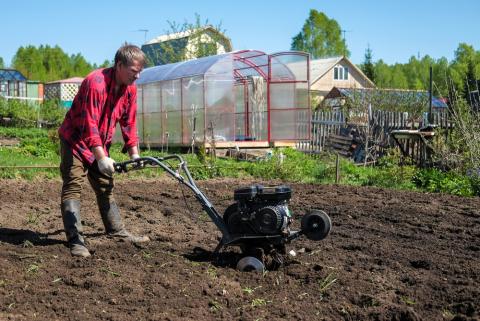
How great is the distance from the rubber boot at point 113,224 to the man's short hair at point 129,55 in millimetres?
1488

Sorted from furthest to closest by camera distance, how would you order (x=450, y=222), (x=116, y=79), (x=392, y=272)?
(x=450, y=222) → (x=116, y=79) → (x=392, y=272)

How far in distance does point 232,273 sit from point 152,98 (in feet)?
54.2

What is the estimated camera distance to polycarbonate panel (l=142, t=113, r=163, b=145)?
20.7 metres

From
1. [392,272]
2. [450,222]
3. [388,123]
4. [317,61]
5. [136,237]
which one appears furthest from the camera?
[317,61]

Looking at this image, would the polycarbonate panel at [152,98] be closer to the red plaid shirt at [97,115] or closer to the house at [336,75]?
the red plaid shirt at [97,115]

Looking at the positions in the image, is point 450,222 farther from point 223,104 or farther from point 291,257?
point 223,104

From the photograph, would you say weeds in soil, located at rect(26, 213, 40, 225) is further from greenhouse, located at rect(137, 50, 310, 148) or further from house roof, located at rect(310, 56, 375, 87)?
house roof, located at rect(310, 56, 375, 87)

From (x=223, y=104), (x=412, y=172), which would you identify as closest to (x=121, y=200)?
(x=412, y=172)

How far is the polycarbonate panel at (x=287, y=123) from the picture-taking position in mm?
20203

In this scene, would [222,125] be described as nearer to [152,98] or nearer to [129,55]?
[152,98]

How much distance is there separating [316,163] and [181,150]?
6.10 metres

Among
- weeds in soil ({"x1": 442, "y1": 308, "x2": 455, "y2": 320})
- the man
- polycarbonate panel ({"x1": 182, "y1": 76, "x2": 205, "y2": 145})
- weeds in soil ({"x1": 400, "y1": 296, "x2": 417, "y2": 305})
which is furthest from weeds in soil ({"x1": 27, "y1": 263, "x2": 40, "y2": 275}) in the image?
polycarbonate panel ({"x1": 182, "y1": 76, "x2": 205, "y2": 145})

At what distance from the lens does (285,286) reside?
15.9 feet

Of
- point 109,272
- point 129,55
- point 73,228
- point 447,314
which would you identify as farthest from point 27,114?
point 447,314
